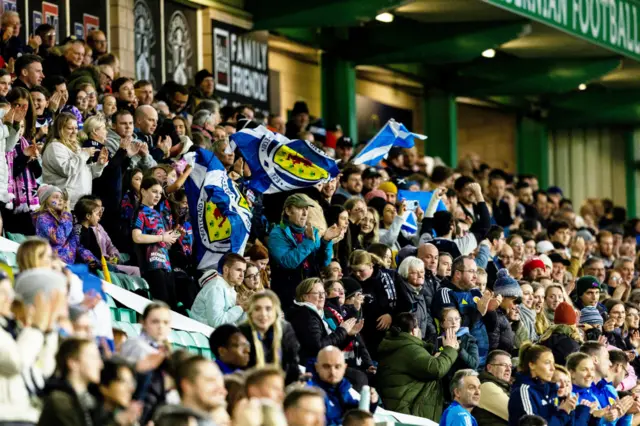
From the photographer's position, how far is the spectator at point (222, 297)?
10867 mm

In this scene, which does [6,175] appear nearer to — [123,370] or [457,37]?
[123,370]

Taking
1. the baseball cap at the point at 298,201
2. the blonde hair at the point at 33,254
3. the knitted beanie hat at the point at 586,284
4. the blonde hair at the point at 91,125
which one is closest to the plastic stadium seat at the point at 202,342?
the baseball cap at the point at 298,201

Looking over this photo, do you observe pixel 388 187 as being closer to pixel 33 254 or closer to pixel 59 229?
pixel 59 229

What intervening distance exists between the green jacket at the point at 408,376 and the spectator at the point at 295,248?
0.96m

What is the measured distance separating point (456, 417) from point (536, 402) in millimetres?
571

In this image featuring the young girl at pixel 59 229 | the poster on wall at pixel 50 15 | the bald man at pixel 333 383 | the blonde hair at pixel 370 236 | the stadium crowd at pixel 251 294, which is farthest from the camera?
the poster on wall at pixel 50 15

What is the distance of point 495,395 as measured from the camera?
11312 mm

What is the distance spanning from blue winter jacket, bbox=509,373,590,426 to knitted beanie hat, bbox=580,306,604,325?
2809mm

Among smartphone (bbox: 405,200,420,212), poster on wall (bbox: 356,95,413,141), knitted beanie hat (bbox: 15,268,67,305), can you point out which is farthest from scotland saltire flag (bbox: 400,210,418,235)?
poster on wall (bbox: 356,95,413,141)

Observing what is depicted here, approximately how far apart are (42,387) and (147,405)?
50cm

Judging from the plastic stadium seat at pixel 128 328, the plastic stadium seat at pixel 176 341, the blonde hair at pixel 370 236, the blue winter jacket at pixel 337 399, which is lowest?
the blue winter jacket at pixel 337 399

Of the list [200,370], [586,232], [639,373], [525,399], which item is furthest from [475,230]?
[200,370]

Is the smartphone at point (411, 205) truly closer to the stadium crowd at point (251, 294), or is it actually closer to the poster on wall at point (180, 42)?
the stadium crowd at point (251, 294)

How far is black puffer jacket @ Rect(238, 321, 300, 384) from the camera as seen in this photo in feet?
29.9
